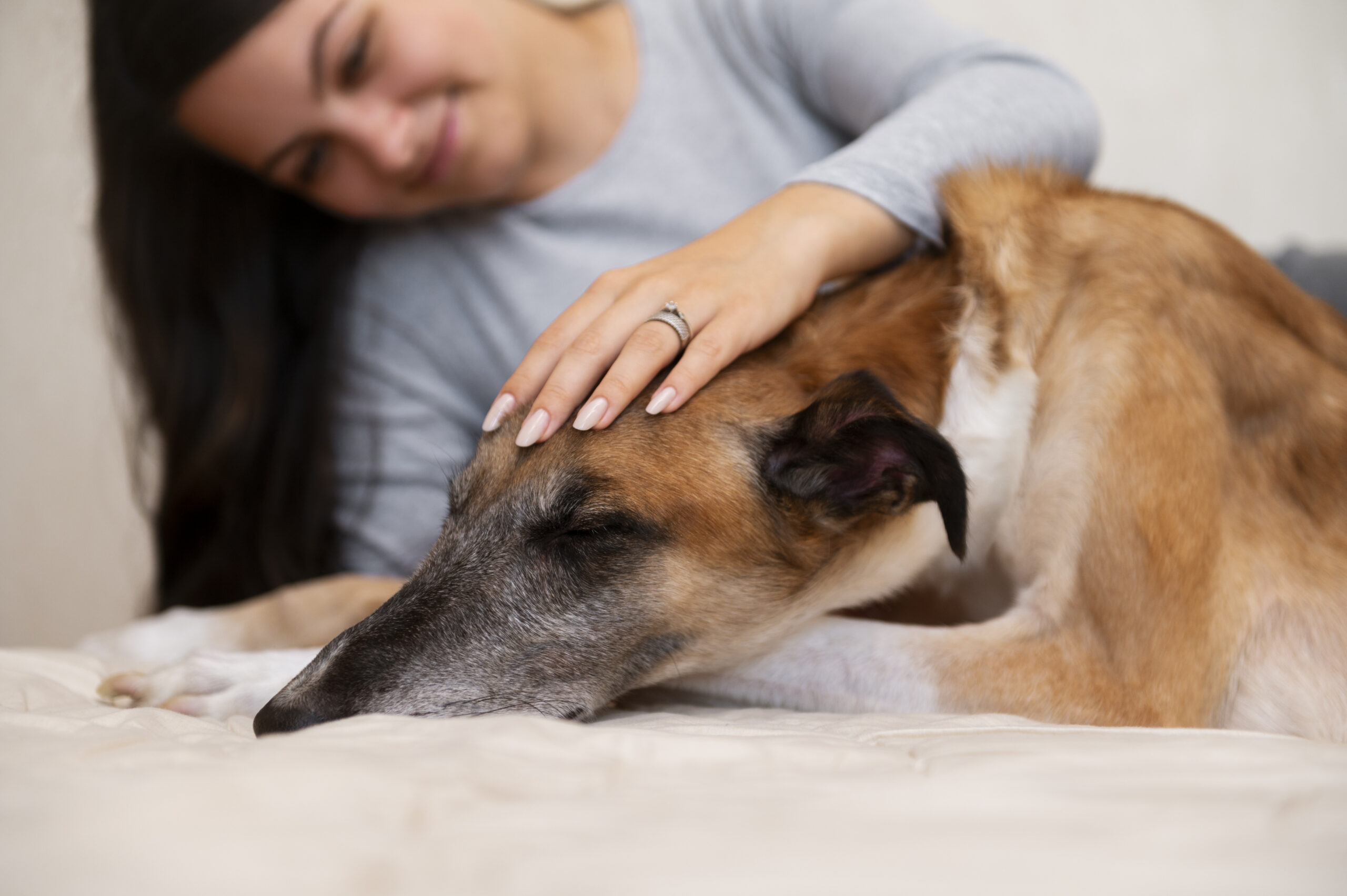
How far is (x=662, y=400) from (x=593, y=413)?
0.12m

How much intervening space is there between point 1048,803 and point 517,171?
7.71 ft

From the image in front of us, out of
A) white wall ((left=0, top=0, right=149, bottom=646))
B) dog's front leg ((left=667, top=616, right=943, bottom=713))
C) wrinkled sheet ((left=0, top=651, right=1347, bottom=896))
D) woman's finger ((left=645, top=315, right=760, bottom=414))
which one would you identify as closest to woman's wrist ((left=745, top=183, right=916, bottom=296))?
woman's finger ((left=645, top=315, right=760, bottom=414))

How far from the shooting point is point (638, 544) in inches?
59.0

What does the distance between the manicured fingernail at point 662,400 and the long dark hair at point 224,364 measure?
1.69m

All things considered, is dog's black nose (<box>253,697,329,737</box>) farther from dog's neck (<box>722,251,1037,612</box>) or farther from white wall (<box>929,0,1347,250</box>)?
white wall (<box>929,0,1347,250</box>)

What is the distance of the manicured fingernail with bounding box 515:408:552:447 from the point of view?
152 cm

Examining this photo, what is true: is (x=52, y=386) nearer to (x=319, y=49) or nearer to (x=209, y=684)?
(x=319, y=49)

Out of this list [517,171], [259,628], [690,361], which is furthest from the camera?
[517,171]

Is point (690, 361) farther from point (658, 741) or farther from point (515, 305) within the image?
point (515, 305)

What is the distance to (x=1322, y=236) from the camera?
3893 millimetres

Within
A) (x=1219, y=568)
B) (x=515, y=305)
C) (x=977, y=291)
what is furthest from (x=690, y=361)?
(x=515, y=305)

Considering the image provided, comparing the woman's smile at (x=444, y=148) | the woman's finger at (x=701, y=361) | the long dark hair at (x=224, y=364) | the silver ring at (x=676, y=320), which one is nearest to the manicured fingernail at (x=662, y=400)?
the woman's finger at (x=701, y=361)

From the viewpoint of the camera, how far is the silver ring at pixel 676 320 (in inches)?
62.2

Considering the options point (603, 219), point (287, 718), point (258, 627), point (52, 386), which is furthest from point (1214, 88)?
point (52, 386)
